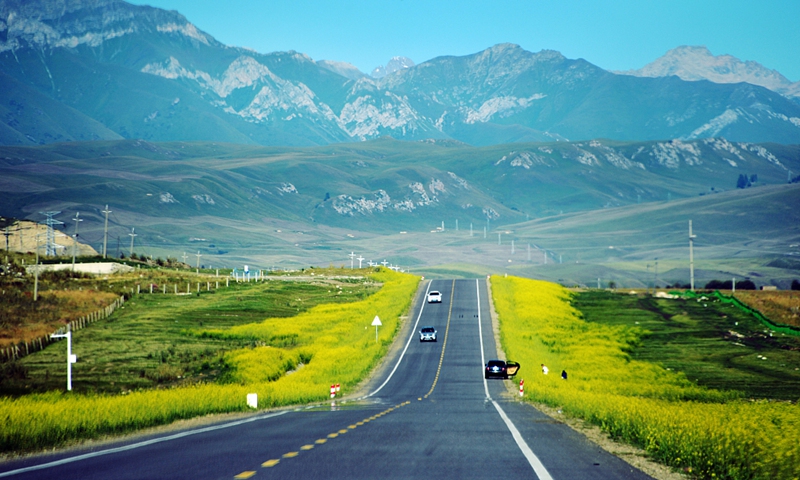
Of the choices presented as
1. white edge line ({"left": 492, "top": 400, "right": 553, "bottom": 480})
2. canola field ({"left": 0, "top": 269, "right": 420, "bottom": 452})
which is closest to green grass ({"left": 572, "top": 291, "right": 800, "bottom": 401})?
canola field ({"left": 0, "top": 269, "right": 420, "bottom": 452})

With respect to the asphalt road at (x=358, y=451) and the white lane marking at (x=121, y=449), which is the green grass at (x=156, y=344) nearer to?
the white lane marking at (x=121, y=449)

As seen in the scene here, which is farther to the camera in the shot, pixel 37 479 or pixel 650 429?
pixel 650 429

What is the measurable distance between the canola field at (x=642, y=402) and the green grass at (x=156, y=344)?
2587 cm

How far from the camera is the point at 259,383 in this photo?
54688 millimetres

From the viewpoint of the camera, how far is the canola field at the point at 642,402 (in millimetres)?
18969

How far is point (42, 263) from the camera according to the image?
153500mm

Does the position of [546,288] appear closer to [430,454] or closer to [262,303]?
[262,303]

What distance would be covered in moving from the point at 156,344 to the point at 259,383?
32.7 meters

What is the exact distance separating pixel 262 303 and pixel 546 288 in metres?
49.1

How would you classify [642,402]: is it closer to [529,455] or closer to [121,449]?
[529,455]

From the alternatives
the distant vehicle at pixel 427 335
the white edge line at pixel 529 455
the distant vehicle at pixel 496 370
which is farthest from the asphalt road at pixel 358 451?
the distant vehicle at pixel 427 335

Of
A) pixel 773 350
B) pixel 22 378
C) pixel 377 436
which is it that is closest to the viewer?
pixel 377 436

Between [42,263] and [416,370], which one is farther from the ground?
[42,263]

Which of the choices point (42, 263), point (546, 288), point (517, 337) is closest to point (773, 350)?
point (517, 337)
